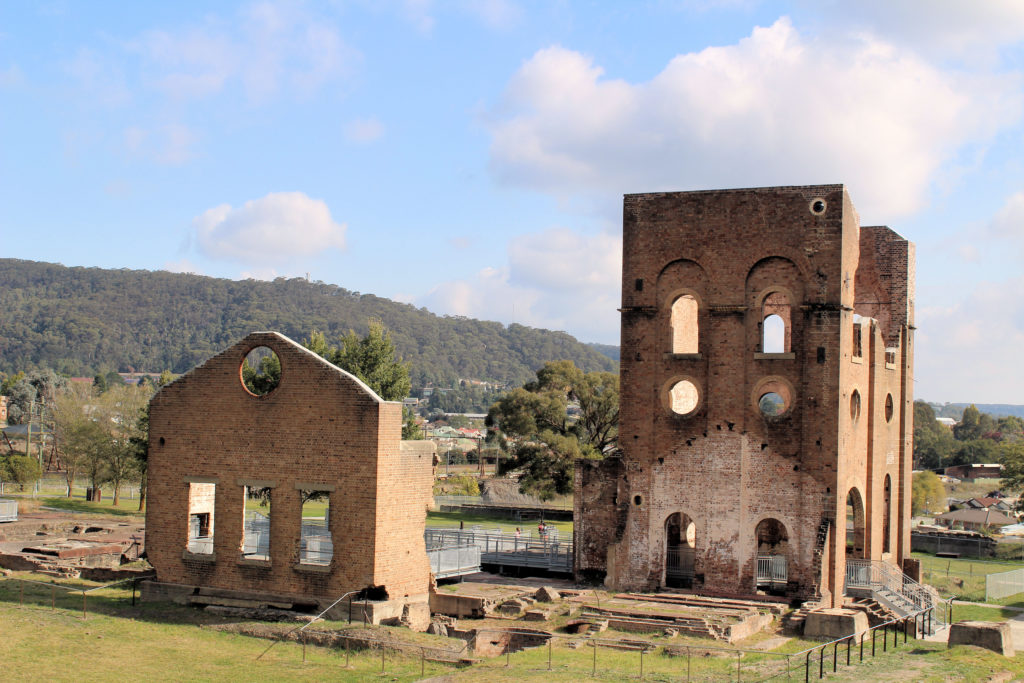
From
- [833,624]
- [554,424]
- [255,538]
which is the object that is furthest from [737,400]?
[554,424]

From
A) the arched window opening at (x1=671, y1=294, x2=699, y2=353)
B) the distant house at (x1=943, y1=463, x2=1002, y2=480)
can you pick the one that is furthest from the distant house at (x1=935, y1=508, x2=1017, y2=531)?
the distant house at (x1=943, y1=463, x2=1002, y2=480)

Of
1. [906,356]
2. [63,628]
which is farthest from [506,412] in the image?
[63,628]

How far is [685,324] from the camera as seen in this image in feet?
104

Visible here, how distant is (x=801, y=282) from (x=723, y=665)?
1147cm

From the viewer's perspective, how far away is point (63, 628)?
65.2 ft

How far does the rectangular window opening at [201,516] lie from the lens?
80.3 ft

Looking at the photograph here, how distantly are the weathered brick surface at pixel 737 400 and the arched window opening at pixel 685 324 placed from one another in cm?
287

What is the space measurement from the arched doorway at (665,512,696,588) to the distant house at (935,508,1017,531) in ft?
117

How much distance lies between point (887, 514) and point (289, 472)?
747 inches

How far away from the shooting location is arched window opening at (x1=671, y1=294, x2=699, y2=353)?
31.0 m

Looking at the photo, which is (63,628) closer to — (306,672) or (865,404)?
(306,672)

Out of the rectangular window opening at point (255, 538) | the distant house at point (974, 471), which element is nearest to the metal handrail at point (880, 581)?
the rectangular window opening at point (255, 538)

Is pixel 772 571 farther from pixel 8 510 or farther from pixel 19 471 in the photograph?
pixel 19 471

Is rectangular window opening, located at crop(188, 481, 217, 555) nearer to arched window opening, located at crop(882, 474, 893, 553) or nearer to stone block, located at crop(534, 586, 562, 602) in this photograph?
stone block, located at crop(534, 586, 562, 602)
